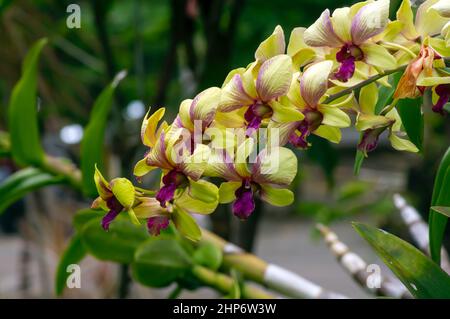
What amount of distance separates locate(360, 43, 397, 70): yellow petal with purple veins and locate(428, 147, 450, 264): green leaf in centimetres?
5

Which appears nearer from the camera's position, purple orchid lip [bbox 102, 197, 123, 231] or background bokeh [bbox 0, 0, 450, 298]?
purple orchid lip [bbox 102, 197, 123, 231]

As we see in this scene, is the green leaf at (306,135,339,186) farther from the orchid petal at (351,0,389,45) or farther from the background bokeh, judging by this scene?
the orchid petal at (351,0,389,45)

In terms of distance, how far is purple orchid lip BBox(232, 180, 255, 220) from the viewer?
20 centimetres

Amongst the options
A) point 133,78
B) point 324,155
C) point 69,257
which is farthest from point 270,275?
point 133,78

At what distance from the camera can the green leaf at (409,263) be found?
0.21 meters

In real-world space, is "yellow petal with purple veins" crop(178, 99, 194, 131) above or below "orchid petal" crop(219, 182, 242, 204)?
above

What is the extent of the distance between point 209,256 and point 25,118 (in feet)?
0.51

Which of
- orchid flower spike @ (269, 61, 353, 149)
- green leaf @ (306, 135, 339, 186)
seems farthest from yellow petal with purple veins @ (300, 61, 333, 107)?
green leaf @ (306, 135, 339, 186)

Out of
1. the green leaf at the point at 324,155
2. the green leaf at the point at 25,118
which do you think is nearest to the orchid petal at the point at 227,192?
the green leaf at the point at 25,118

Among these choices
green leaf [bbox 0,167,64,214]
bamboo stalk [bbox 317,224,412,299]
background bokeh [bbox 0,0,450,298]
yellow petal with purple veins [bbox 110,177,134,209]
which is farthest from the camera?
background bokeh [bbox 0,0,450,298]

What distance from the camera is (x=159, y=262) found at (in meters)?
0.38
